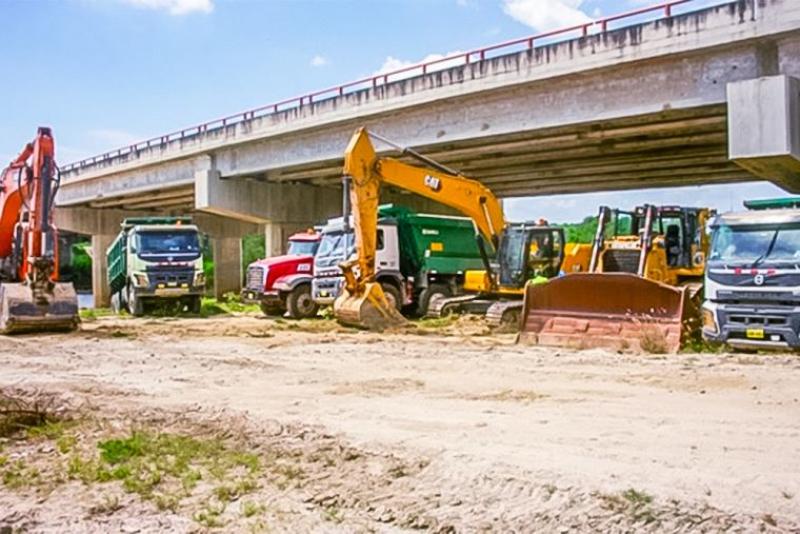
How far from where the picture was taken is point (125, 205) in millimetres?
44969

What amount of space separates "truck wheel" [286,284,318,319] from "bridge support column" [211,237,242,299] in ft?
61.1

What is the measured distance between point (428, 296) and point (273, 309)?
15.6 feet

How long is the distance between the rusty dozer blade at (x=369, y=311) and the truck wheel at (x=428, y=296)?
184 inches

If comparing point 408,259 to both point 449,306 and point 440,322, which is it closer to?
point 449,306

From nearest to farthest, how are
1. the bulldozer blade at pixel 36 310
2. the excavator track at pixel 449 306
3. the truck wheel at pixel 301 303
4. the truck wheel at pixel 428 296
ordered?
the bulldozer blade at pixel 36 310
the excavator track at pixel 449 306
the truck wheel at pixel 428 296
the truck wheel at pixel 301 303

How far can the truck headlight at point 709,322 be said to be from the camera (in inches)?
473

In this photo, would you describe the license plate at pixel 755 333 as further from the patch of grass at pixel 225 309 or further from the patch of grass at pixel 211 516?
the patch of grass at pixel 225 309

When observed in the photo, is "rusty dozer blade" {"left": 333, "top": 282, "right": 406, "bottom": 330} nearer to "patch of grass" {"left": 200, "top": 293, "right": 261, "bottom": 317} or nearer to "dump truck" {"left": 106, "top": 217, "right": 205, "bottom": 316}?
"dump truck" {"left": 106, "top": 217, "right": 205, "bottom": 316}

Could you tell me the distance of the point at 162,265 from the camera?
24281 mm

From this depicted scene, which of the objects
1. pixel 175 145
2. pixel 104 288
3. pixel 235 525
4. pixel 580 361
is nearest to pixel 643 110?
pixel 580 361

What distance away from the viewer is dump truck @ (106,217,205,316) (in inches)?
953

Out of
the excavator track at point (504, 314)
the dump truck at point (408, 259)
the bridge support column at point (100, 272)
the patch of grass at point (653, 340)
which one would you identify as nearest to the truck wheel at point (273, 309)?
the dump truck at point (408, 259)

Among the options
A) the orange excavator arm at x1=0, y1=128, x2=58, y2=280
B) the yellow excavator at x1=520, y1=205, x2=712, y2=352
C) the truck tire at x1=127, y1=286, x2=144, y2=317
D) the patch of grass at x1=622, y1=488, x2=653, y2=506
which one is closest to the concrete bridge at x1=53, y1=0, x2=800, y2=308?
the yellow excavator at x1=520, y1=205, x2=712, y2=352

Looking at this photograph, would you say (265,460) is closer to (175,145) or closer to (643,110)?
(643,110)
